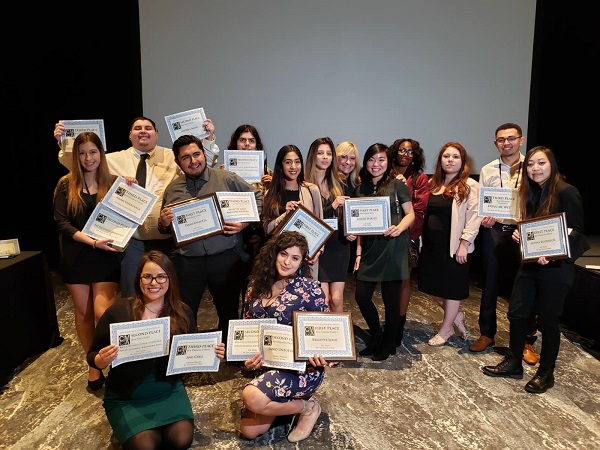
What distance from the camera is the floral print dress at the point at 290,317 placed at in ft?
7.77

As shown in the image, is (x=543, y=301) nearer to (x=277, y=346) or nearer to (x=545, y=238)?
(x=545, y=238)

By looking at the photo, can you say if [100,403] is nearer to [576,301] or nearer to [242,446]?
[242,446]

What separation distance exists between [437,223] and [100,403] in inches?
98.0

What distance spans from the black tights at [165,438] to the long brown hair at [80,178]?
1.40 m

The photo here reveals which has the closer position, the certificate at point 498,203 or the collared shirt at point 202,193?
the collared shirt at point 202,193

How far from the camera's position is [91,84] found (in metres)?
5.40

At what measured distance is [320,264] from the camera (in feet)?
11.7

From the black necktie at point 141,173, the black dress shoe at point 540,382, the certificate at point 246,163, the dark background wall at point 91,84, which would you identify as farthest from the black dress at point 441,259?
the dark background wall at point 91,84

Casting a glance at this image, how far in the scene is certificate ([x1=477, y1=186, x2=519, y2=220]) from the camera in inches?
129

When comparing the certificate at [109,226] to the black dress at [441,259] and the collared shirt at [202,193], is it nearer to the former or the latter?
the collared shirt at [202,193]

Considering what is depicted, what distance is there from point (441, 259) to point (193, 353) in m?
2.04

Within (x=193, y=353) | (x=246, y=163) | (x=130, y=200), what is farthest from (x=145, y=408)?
(x=246, y=163)

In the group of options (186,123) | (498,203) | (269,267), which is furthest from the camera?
(186,123)

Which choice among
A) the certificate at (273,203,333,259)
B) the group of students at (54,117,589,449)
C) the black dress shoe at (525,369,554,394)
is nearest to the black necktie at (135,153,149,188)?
the group of students at (54,117,589,449)
